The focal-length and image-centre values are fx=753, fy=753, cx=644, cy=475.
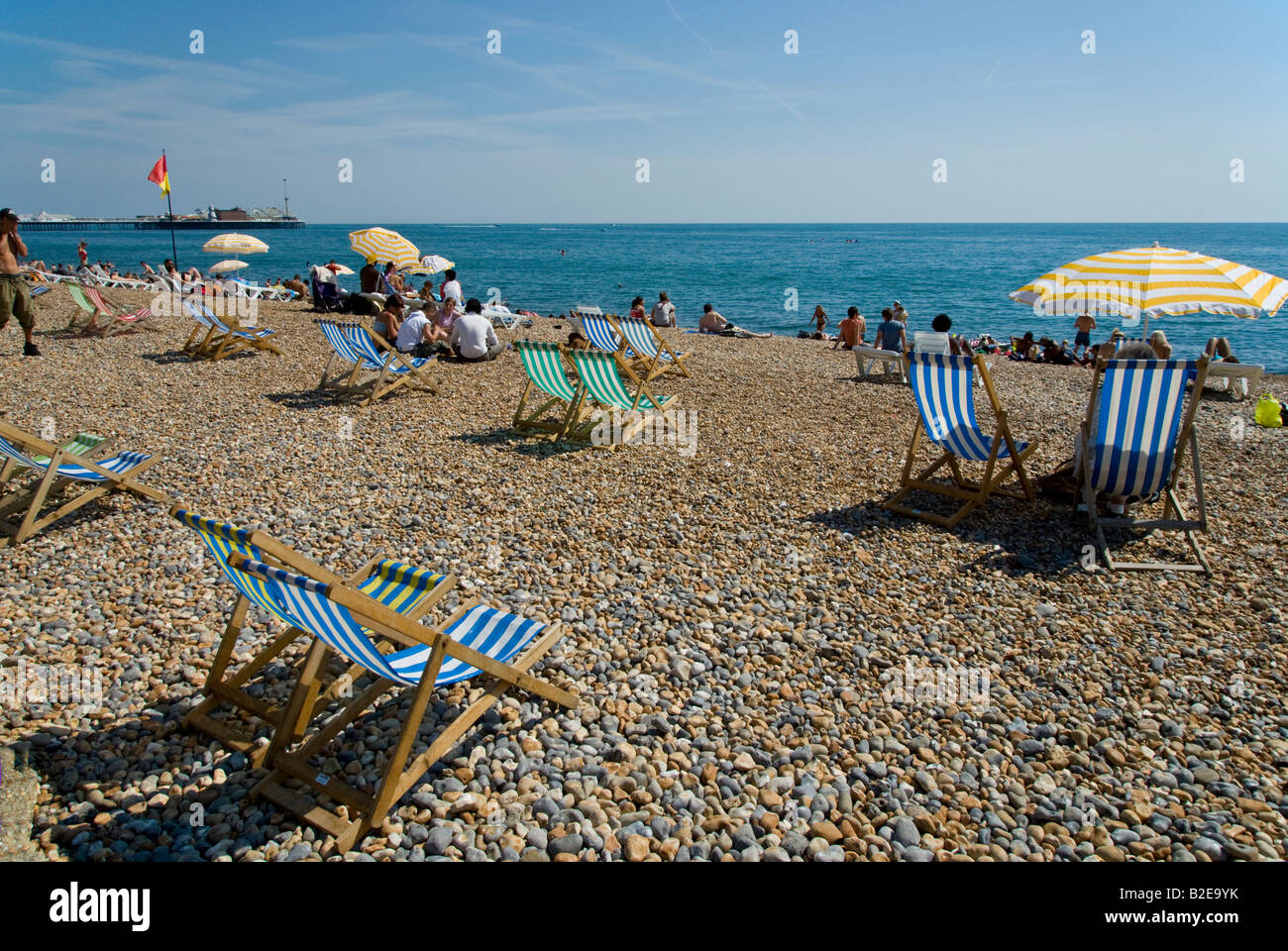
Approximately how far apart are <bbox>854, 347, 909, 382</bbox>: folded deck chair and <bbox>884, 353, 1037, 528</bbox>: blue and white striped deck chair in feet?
16.4

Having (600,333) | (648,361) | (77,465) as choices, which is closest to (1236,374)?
(648,361)

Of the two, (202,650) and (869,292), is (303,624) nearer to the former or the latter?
(202,650)

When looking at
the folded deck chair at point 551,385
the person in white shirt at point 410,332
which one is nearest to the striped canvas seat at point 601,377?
the folded deck chair at point 551,385

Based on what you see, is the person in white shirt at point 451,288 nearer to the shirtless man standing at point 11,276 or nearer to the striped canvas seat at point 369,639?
the shirtless man standing at point 11,276

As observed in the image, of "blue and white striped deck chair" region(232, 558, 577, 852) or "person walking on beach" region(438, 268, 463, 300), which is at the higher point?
"person walking on beach" region(438, 268, 463, 300)

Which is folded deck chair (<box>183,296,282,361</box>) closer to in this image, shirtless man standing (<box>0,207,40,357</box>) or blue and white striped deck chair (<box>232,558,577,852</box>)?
shirtless man standing (<box>0,207,40,357</box>)

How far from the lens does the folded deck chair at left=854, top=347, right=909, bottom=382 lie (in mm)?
10883

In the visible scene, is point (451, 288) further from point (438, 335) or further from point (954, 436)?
point (954, 436)

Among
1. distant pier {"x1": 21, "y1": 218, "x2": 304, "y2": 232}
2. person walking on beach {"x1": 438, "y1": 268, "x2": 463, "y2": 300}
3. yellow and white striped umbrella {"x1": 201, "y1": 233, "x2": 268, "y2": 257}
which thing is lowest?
person walking on beach {"x1": 438, "y1": 268, "x2": 463, "y2": 300}

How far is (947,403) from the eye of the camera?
5.95 meters

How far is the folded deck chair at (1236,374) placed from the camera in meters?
9.07

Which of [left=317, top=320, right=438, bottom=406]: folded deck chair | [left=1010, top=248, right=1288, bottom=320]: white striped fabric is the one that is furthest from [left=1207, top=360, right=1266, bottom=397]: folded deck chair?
[left=317, top=320, right=438, bottom=406]: folded deck chair

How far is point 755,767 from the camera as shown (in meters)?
3.08

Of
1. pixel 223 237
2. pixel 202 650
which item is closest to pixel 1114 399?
pixel 202 650
